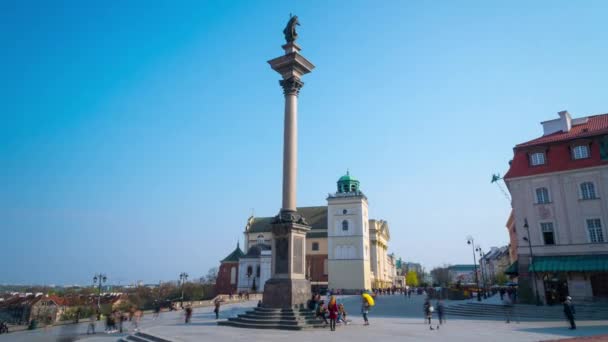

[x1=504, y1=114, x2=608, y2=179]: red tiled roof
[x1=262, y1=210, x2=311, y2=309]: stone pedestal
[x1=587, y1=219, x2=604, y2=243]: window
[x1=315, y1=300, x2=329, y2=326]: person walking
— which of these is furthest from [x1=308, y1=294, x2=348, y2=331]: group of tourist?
[x1=504, y1=114, x2=608, y2=179]: red tiled roof

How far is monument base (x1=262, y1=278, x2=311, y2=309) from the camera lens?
65.4ft

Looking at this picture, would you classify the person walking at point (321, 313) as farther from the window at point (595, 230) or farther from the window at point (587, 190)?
the window at point (587, 190)

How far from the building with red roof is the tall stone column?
19854mm

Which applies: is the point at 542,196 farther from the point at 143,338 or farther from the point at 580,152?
the point at 143,338

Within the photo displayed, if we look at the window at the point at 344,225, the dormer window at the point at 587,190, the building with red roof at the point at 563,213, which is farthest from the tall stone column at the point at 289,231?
the window at the point at 344,225

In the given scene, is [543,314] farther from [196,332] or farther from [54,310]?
[54,310]

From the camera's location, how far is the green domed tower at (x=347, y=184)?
6931 cm

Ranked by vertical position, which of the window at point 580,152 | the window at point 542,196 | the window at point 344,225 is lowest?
the window at point 542,196

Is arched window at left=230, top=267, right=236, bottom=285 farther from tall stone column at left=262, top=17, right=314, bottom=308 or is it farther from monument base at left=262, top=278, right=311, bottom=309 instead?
monument base at left=262, top=278, right=311, bottom=309

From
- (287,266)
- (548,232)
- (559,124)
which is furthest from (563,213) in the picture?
(287,266)

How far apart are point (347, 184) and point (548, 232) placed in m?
40.5

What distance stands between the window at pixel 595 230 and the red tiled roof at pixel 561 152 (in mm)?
4199

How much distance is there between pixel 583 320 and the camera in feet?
77.9

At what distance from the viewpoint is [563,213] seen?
100 feet
